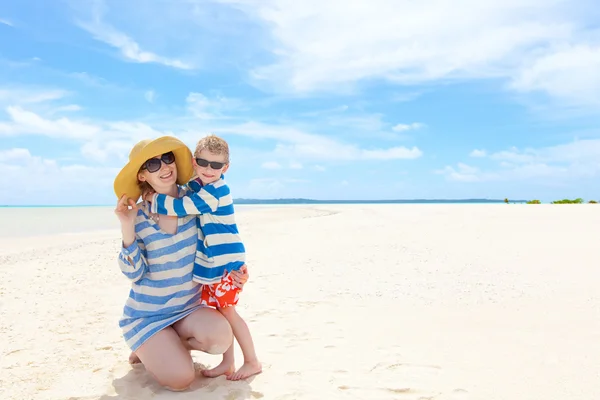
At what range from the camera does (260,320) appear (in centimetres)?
539

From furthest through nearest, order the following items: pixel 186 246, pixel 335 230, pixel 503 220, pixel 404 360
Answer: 1. pixel 503 220
2. pixel 335 230
3. pixel 404 360
4. pixel 186 246

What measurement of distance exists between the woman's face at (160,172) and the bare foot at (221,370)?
1470 millimetres

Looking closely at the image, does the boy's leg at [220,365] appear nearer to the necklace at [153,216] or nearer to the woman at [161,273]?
the woman at [161,273]

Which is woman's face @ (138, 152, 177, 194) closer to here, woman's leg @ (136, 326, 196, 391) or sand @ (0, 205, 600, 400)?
woman's leg @ (136, 326, 196, 391)

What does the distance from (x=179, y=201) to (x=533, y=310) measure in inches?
173

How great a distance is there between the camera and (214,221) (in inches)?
143

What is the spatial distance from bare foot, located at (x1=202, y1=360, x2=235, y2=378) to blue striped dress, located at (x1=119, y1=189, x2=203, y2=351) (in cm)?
50

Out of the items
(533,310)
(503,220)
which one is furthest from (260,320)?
(503,220)

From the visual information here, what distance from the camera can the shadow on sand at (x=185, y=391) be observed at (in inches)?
135

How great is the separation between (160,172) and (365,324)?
2.82 meters

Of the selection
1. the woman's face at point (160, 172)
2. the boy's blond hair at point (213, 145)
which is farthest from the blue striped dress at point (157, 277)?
the boy's blond hair at point (213, 145)

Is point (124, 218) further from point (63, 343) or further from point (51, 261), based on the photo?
point (51, 261)

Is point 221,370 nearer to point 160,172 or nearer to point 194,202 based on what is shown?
point 194,202

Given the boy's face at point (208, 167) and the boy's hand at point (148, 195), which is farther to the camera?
the boy's hand at point (148, 195)
